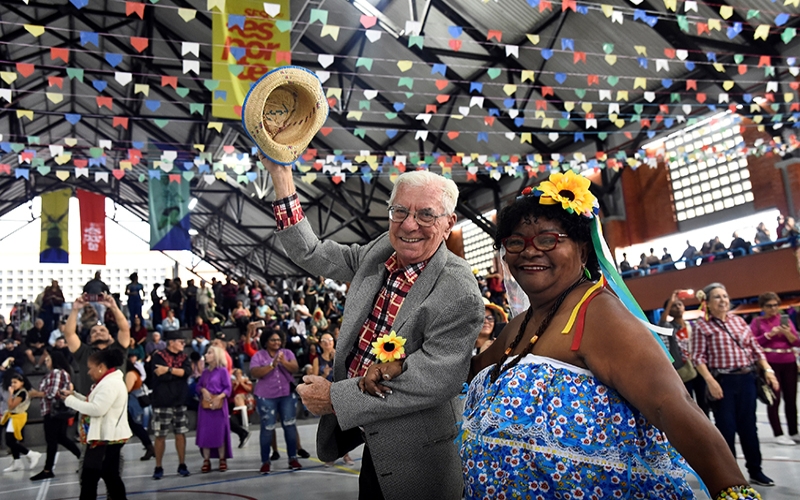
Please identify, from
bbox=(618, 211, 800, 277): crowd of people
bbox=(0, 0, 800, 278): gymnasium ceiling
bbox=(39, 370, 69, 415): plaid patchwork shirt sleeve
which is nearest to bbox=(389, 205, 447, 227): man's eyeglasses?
bbox=(0, 0, 800, 278): gymnasium ceiling

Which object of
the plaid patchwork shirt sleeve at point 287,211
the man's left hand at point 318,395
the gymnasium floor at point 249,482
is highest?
the plaid patchwork shirt sleeve at point 287,211

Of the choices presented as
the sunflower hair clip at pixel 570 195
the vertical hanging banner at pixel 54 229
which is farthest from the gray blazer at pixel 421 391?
the vertical hanging banner at pixel 54 229

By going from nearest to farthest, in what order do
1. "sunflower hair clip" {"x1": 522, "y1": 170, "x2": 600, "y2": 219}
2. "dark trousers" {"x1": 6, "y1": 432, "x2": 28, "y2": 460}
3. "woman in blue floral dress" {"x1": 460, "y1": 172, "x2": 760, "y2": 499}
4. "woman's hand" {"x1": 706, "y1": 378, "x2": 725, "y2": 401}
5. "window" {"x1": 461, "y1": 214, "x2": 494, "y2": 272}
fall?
"woman in blue floral dress" {"x1": 460, "y1": 172, "x2": 760, "y2": 499}
"sunflower hair clip" {"x1": 522, "y1": 170, "x2": 600, "y2": 219}
"woman's hand" {"x1": 706, "y1": 378, "x2": 725, "y2": 401}
"dark trousers" {"x1": 6, "y1": 432, "x2": 28, "y2": 460}
"window" {"x1": 461, "y1": 214, "x2": 494, "y2": 272}

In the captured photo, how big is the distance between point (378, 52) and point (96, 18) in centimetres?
770

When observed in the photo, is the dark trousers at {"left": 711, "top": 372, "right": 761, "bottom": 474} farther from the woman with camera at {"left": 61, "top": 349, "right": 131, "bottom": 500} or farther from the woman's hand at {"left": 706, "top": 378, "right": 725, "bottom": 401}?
the woman with camera at {"left": 61, "top": 349, "right": 131, "bottom": 500}

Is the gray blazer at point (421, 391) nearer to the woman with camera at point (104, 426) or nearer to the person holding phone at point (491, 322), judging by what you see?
the person holding phone at point (491, 322)

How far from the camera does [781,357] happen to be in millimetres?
6133

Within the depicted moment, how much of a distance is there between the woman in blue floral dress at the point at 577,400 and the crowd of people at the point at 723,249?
504 inches

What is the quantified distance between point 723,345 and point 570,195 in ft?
12.6

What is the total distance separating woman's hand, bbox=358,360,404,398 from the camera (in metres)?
1.71

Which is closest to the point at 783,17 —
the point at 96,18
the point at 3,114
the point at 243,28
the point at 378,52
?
the point at 243,28

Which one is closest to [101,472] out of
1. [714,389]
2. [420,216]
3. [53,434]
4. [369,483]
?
[53,434]

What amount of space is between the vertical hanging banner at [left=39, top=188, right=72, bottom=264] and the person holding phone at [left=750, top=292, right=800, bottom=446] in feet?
55.7

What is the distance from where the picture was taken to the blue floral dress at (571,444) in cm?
139
